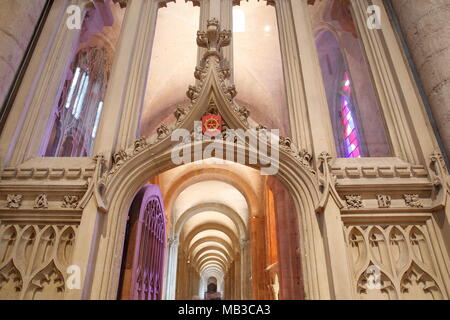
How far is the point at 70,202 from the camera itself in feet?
12.0

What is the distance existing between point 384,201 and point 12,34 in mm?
4900

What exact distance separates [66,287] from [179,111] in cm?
227

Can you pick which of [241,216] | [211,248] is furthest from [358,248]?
[211,248]

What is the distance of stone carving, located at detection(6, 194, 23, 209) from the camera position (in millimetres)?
3604

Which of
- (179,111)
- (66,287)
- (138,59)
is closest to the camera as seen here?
(66,287)

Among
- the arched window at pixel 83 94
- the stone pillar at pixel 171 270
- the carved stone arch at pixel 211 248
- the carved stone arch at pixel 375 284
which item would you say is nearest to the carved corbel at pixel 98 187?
Answer: the carved stone arch at pixel 375 284

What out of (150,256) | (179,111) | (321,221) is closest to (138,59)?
(179,111)

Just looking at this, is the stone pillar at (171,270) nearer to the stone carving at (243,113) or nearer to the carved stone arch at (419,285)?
the stone carving at (243,113)

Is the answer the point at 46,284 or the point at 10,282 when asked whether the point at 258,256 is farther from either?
the point at 10,282

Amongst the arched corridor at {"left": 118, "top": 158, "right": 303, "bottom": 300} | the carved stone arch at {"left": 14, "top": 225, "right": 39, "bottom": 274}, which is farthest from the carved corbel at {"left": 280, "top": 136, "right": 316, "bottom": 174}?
the carved stone arch at {"left": 14, "top": 225, "right": 39, "bottom": 274}

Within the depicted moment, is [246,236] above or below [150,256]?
above

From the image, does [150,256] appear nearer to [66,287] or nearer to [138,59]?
[66,287]

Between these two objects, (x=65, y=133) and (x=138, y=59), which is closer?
(x=138, y=59)
